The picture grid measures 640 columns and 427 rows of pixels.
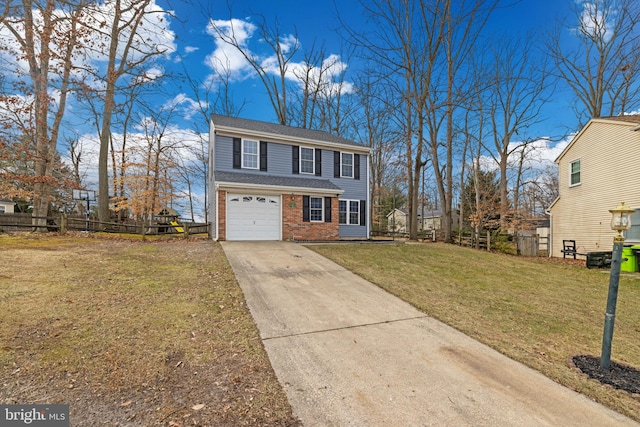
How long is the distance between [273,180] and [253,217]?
1993 mm

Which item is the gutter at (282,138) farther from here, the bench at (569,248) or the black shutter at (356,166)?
the bench at (569,248)

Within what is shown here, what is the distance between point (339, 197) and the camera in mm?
15164

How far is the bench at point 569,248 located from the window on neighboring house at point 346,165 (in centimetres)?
1160

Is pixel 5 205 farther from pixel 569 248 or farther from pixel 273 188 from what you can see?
pixel 569 248

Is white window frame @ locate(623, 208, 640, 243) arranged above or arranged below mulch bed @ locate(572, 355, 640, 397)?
above

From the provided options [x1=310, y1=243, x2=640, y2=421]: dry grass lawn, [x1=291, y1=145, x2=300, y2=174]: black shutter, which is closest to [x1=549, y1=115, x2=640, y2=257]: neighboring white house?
[x1=310, y1=243, x2=640, y2=421]: dry grass lawn

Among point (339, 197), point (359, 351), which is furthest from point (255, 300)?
point (339, 197)

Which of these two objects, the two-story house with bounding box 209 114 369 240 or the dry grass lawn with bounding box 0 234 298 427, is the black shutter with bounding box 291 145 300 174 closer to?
the two-story house with bounding box 209 114 369 240

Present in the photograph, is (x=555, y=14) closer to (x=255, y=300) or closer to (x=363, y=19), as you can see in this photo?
(x=363, y=19)

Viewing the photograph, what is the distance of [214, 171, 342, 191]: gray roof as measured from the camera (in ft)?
40.0

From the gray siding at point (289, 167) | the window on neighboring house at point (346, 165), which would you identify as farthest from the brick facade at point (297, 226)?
the window on neighboring house at point (346, 165)

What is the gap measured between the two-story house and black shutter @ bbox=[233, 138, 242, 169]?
0.15 ft

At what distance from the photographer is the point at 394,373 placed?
2830 millimetres

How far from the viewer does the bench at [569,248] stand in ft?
46.4
